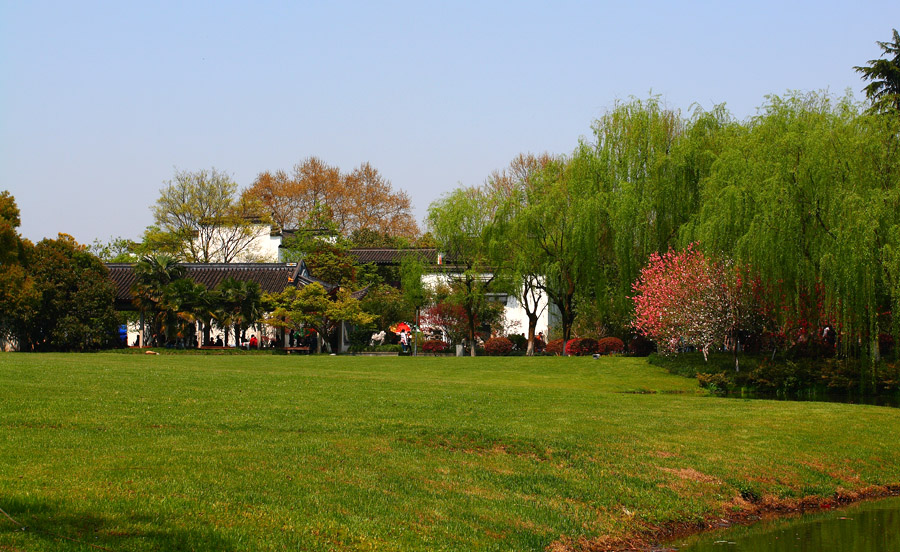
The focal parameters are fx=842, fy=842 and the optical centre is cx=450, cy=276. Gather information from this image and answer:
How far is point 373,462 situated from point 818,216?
21708mm

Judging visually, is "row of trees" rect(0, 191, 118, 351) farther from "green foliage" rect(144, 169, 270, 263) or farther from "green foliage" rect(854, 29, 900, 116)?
"green foliage" rect(854, 29, 900, 116)

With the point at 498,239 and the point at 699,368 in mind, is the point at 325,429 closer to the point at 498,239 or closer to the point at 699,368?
the point at 699,368

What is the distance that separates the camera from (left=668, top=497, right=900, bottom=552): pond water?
10758 mm

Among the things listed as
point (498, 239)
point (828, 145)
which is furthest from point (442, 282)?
point (828, 145)

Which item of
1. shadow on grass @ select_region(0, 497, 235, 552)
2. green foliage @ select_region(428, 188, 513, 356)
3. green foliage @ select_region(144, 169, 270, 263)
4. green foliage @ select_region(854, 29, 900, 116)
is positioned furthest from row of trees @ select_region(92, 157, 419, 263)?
shadow on grass @ select_region(0, 497, 235, 552)

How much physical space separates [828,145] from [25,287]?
37.8 meters

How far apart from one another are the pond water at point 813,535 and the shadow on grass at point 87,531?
6.09m

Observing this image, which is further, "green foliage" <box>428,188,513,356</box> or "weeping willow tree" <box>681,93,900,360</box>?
"green foliage" <box>428,188,513,356</box>

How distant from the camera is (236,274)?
54719 mm

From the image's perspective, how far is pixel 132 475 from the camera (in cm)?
949

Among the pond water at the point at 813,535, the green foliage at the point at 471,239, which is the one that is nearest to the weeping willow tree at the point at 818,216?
the pond water at the point at 813,535

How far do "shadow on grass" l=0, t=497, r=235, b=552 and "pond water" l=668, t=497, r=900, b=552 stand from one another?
6093 millimetres

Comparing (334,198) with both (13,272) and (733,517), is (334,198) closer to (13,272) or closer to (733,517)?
(13,272)

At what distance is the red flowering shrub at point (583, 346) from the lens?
45750mm
